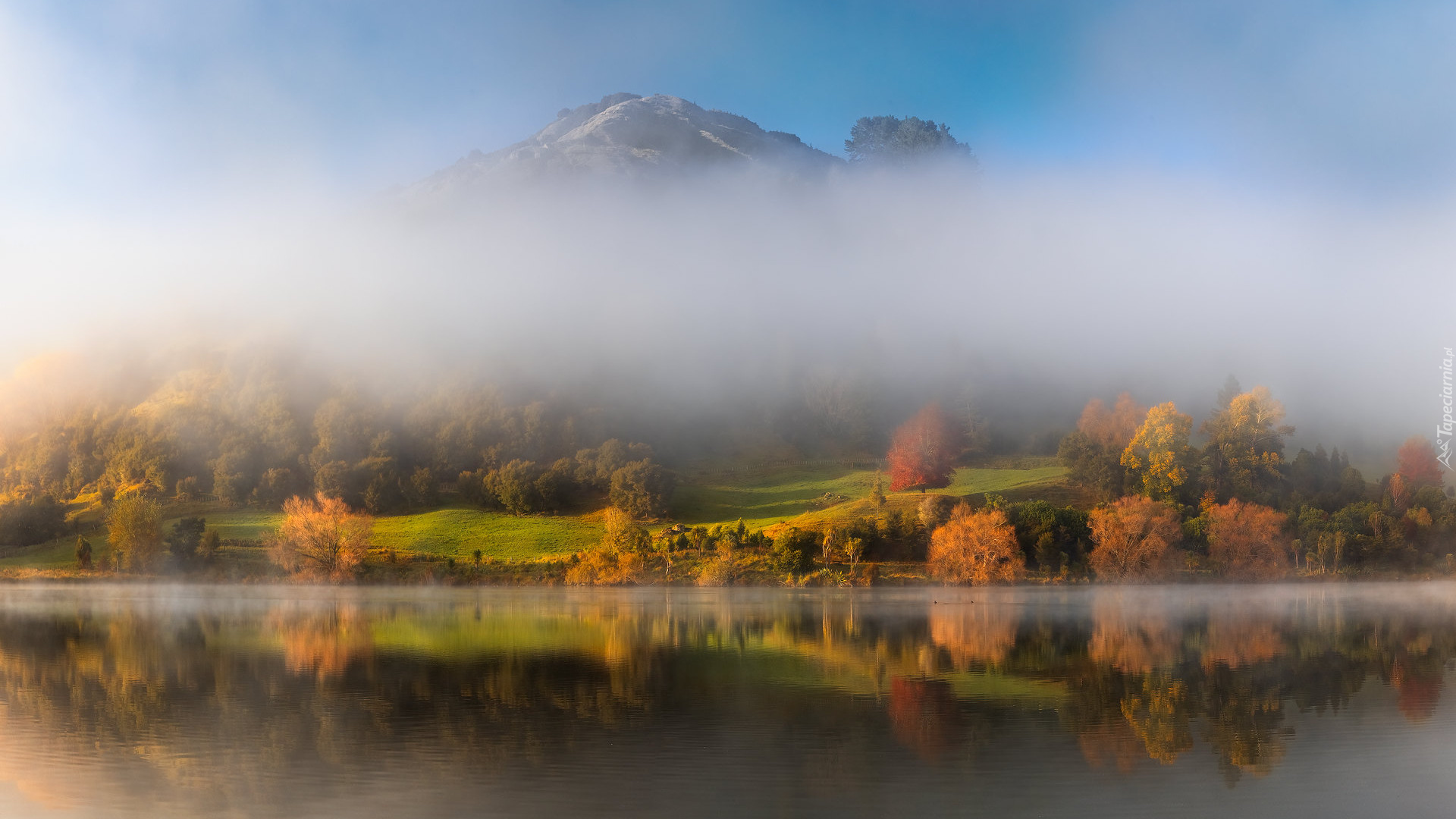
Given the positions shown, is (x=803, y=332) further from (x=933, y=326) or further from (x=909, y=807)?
(x=909, y=807)

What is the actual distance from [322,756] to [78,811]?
422 centimetres

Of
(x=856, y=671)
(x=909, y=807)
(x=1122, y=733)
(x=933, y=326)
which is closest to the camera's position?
(x=909, y=807)

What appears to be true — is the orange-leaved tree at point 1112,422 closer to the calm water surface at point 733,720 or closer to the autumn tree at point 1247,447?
the autumn tree at point 1247,447

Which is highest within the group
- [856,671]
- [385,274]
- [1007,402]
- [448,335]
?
[385,274]

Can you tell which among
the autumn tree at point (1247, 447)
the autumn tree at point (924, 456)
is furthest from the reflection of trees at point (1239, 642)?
the autumn tree at point (924, 456)

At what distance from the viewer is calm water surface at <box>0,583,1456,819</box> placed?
653 inches

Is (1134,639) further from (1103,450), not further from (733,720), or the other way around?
(1103,450)

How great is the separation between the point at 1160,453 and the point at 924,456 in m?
20.8

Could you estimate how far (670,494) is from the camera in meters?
95.6

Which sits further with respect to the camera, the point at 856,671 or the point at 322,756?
the point at 856,671

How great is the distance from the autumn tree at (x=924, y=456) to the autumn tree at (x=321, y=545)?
47460 millimetres

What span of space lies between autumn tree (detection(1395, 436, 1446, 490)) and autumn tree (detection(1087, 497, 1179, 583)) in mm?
29016

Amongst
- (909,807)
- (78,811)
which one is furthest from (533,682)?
(909,807)

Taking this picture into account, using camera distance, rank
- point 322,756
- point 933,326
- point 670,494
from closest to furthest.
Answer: point 322,756
point 670,494
point 933,326
